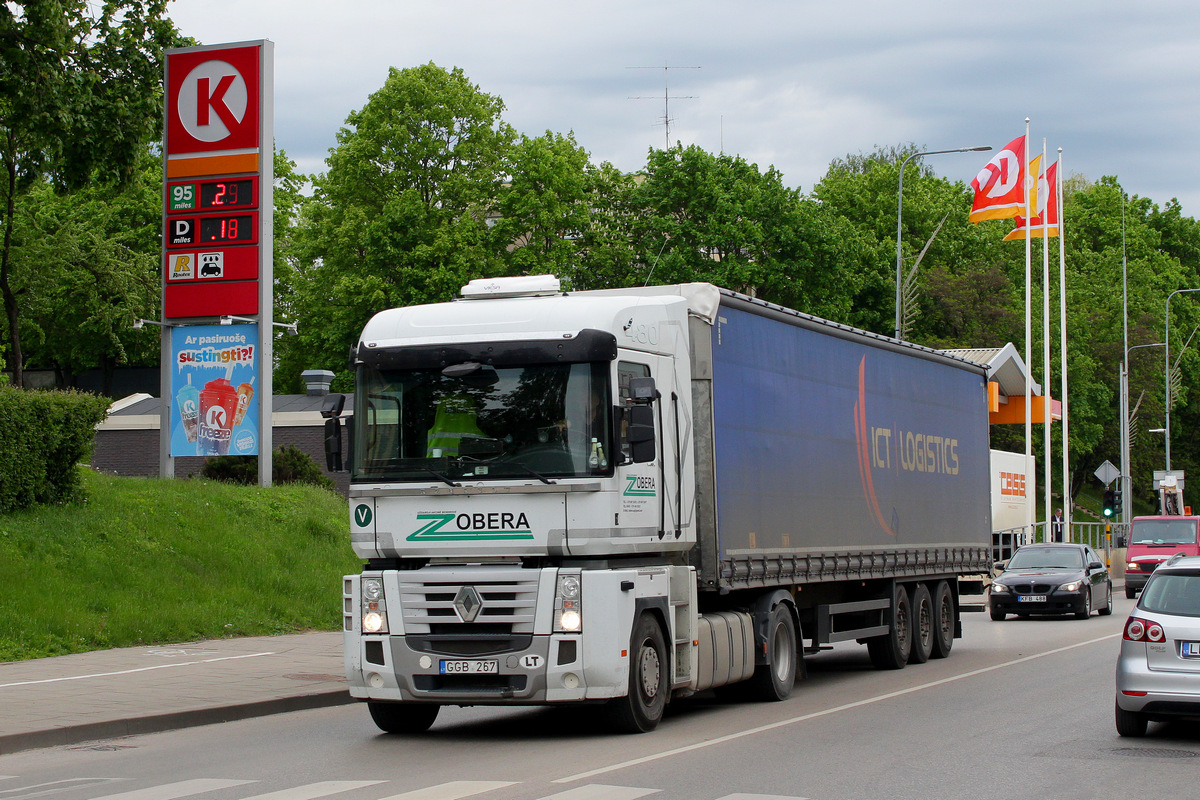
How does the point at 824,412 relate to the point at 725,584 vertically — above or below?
above

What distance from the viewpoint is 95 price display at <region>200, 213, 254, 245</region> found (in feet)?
82.9

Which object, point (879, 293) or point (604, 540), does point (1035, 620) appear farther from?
point (879, 293)

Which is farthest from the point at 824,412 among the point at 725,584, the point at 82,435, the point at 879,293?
the point at 879,293

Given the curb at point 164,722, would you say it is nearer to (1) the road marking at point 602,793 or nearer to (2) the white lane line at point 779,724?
(2) the white lane line at point 779,724

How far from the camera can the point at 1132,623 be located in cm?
1074

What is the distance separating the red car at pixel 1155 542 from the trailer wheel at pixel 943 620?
1809 centimetres

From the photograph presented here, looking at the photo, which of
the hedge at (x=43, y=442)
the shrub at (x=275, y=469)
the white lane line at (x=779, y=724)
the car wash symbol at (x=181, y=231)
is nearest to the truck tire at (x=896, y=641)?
the white lane line at (x=779, y=724)

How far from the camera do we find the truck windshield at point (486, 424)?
1088 centimetres

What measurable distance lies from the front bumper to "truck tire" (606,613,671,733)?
17186 millimetres

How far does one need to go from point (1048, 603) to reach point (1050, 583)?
0.39 meters

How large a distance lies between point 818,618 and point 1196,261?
7671cm

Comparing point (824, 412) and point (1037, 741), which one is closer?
point (1037, 741)

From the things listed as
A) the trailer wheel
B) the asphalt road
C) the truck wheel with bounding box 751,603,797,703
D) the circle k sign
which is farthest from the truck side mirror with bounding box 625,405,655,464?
the circle k sign

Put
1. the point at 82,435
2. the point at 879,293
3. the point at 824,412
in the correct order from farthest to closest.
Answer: the point at 879,293
the point at 82,435
the point at 824,412
